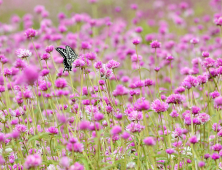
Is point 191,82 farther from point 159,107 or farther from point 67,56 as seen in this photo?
point 67,56

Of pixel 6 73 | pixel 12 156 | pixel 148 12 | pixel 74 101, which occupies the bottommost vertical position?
pixel 12 156

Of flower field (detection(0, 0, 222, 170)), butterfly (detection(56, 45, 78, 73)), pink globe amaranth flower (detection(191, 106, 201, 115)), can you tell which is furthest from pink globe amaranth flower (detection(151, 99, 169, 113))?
butterfly (detection(56, 45, 78, 73))

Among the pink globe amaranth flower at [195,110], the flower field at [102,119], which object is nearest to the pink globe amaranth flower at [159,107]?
the flower field at [102,119]

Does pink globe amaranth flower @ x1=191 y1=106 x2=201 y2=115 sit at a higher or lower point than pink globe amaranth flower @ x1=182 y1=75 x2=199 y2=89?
lower

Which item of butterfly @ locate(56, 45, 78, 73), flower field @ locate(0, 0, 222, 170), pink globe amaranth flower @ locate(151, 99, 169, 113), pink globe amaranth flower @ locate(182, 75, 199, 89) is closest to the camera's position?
flower field @ locate(0, 0, 222, 170)

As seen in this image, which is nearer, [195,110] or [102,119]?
[102,119]

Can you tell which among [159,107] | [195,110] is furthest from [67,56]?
[195,110]

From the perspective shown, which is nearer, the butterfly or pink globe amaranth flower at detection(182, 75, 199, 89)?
pink globe amaranth flower at detection(182, 75, 199, 89)

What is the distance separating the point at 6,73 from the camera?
8.00ft

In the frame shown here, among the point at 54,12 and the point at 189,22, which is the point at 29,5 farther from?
the point at 189,22

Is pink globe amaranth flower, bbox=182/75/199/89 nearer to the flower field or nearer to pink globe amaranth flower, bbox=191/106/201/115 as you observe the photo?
the flower field

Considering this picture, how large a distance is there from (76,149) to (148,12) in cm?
1079

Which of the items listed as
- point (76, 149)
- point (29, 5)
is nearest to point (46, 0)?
point (29, 5)

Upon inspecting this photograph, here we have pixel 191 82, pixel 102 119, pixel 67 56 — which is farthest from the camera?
pixel 67 56
